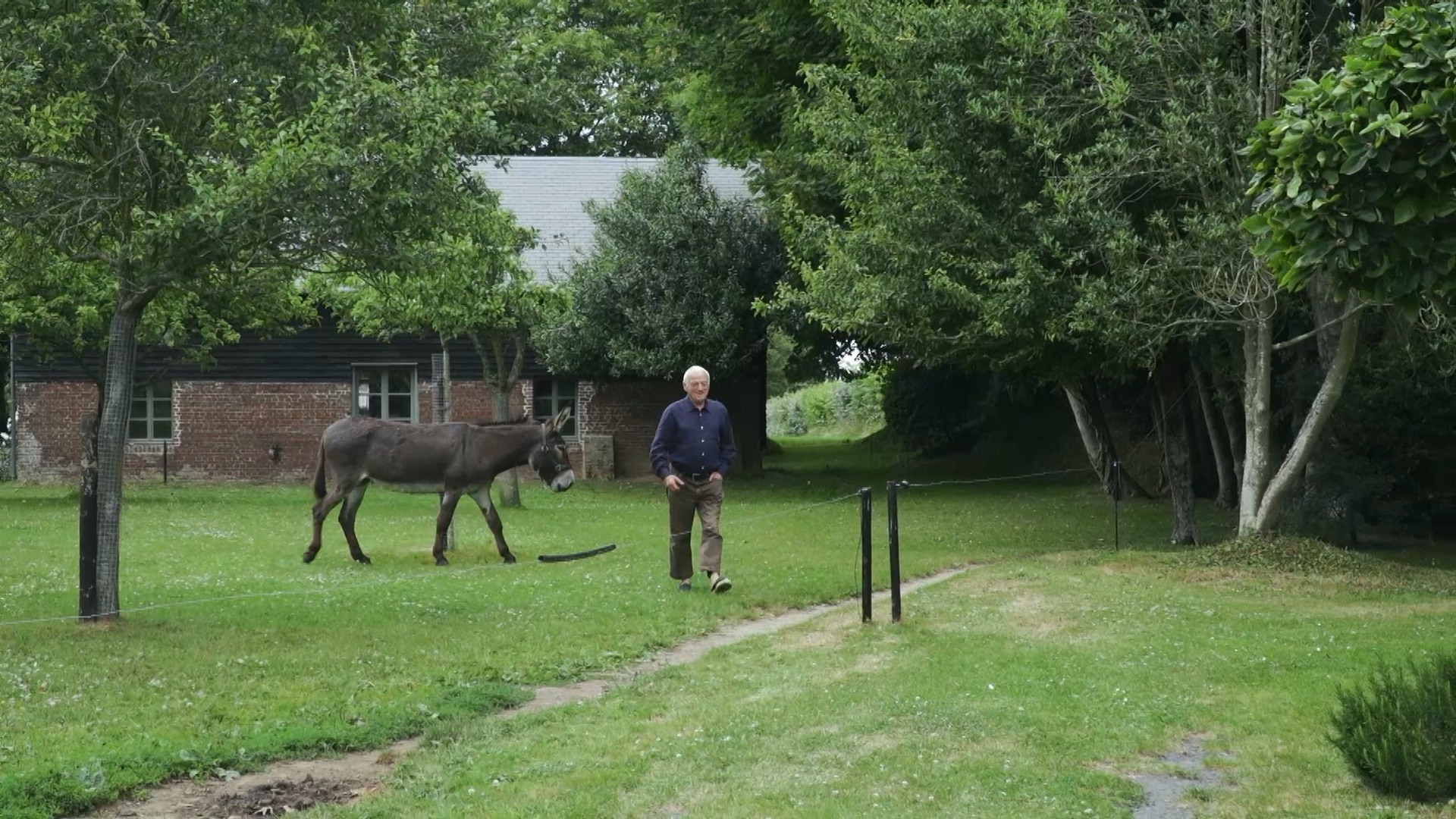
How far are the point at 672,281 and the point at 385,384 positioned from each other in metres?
8.25

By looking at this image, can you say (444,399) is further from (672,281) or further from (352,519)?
(672,281)

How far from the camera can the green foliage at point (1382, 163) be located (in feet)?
22.7

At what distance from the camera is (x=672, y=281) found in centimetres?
3309

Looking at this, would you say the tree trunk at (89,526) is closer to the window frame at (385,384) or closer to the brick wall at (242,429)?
the window frame at (385,384)

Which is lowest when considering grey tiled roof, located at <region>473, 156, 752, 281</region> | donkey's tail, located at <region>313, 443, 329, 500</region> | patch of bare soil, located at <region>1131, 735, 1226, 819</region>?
patch of bare soil, located at <region>1131, 735, 1226, 819</region>

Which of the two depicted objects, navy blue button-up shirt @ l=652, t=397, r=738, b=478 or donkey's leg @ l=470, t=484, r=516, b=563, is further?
donkey's leg @ l=470, t=484, r=516, b=563

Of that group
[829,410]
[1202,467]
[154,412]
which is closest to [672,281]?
[1202,467]

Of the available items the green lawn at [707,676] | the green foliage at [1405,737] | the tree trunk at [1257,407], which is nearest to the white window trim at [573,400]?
the green lawn at [707,676]

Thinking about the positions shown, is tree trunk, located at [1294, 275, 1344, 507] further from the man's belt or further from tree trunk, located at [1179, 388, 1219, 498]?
tree trunk, located at [1179, 388, 1219, 498]

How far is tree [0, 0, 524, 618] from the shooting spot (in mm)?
12250

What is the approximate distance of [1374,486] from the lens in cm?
2125

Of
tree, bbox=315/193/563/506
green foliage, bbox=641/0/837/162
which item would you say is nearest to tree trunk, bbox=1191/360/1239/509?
green foliage, bbox=641/0/837/162

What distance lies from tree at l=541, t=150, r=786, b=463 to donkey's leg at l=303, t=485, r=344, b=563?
1348 cm

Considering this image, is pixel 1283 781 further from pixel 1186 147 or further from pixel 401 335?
pixel 401 335
